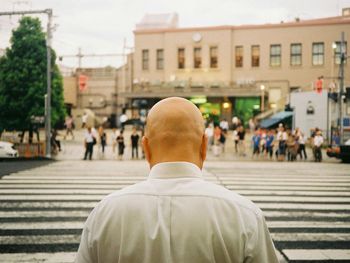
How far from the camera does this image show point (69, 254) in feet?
18.0

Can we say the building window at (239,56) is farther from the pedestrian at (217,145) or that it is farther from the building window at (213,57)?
the pedestrian at (217,145)

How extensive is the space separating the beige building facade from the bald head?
36.3 m

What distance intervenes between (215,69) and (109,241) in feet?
137

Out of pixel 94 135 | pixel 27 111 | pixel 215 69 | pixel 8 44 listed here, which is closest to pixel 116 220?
pixel 94 135

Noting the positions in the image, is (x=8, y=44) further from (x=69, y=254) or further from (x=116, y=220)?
(x=116, y=220)

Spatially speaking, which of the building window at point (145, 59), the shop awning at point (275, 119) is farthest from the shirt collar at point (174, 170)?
the building window at point (145, 59)

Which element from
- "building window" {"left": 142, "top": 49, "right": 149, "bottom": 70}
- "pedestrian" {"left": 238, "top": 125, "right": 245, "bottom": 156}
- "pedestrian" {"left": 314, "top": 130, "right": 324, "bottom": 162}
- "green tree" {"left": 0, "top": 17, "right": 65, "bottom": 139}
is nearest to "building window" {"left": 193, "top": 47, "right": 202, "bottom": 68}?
"building window" {"left": 142, "top": 49, "right": 149, "bottom": 70}

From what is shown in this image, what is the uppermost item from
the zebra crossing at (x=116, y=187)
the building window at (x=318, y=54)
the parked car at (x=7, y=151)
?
the building window at (x=318, y=54)

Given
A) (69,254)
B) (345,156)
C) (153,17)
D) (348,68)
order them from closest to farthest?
(69,254), (345,156), (348,68), (153,17)

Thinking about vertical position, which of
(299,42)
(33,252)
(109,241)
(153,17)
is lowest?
(33,252)

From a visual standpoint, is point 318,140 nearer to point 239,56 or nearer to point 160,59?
point 239,56

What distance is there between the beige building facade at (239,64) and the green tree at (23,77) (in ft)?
46.6

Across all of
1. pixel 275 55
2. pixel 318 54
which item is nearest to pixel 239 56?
pixel 275 55

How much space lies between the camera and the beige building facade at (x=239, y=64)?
130ft
